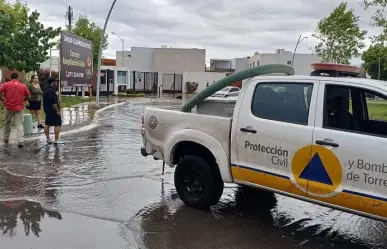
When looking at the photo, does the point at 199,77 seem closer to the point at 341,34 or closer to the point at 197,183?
the point at 341,34

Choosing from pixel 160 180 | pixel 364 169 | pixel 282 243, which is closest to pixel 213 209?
pixel 282 243

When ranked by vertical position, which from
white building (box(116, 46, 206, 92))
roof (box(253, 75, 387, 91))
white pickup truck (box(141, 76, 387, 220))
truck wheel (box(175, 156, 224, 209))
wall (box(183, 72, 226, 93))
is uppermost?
white building (box(116, 46, 206, 92))

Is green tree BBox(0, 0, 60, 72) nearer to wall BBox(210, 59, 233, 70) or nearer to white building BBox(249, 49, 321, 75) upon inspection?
white building BBox(249, 49, 321, 75)

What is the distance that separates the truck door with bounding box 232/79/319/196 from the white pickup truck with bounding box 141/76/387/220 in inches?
0.4

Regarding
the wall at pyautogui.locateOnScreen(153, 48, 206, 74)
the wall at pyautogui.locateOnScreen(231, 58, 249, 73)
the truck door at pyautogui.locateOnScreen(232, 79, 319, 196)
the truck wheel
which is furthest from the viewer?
the wall at pyautogui.locateOnScreen(231, 58, 249, 73)

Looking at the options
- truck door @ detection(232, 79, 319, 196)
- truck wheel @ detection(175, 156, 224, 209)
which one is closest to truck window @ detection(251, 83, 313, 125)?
truck door @ detection(232, 79, 319, 196)

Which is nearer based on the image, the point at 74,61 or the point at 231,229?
the point at 231,229

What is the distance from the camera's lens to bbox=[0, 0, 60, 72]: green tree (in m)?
17.3

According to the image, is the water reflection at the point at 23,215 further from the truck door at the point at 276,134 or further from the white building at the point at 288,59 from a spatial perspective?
the white building at the point at 288,59

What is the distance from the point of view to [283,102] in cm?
510

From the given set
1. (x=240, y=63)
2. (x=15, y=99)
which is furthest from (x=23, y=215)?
(x=240, y=63)

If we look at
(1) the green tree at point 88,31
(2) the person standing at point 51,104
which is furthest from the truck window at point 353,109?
(1) the green tree at point 88,31

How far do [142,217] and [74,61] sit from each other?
56.2 feet

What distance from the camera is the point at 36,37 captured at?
20.7 meters
